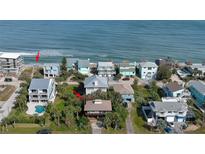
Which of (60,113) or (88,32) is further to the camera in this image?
(88,32)

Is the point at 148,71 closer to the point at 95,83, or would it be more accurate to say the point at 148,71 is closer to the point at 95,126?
the point at 95,83

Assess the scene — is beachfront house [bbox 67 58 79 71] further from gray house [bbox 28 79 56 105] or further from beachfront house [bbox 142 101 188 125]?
beachfront house [bbox 142 101 188 125]

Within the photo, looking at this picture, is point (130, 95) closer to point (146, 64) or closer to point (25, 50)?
point (146, 64)

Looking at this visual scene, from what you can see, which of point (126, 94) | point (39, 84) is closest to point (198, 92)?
point (126, 94)

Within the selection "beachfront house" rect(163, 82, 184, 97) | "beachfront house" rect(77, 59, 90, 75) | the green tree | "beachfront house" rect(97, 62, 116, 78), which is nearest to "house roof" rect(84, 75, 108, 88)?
"beachfront house" rect(163, 82, 184, 97)

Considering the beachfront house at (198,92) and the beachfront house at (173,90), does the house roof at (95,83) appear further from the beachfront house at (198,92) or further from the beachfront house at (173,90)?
the beachfront house at (198,92)

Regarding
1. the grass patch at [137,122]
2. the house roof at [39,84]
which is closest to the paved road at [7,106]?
the house roof at [39,84]

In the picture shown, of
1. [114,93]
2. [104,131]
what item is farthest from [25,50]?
[104,131]
